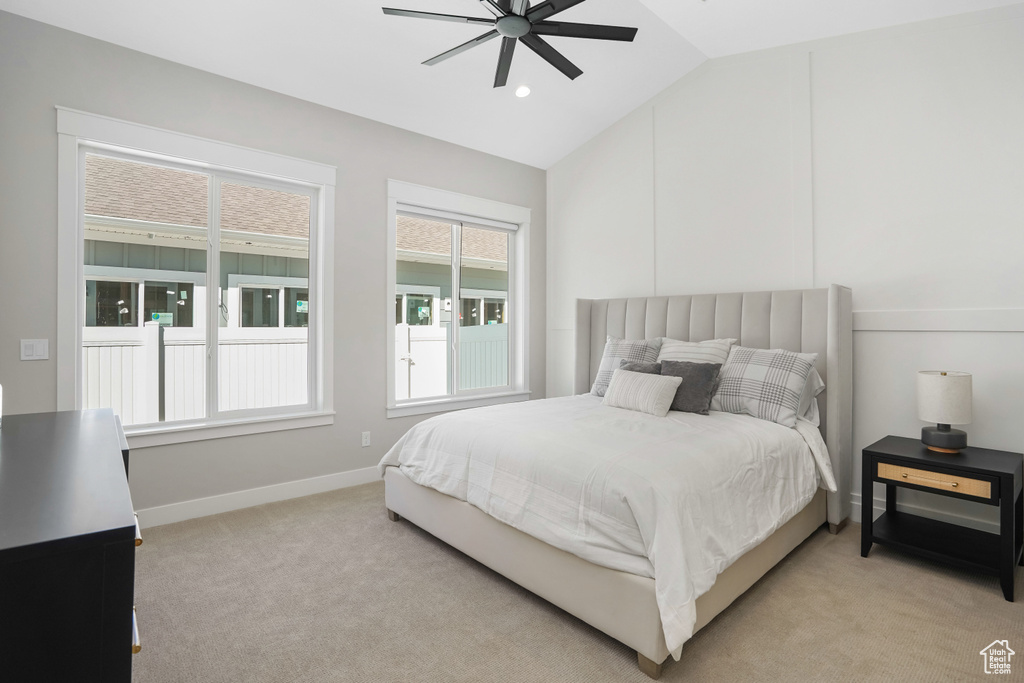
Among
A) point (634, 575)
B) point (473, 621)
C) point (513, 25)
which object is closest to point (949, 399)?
point (634, 575)

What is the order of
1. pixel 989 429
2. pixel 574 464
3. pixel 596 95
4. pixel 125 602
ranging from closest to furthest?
pixel 125 602 → pixel 574 464 → pixel 989 429 → pixel 596 95

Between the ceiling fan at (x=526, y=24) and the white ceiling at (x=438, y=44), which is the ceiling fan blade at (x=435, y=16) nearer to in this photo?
the ceiling fan at (x=526, y=24)

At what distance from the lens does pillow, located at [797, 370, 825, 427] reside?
2.93 m

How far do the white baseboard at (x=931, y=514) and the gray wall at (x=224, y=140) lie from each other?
3.09 meters

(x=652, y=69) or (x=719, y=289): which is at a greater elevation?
(x=652, y=69)

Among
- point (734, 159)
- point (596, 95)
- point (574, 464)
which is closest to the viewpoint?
point (574, 464)

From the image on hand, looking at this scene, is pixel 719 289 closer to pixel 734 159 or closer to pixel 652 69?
pixel 734 159

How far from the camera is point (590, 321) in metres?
4.39

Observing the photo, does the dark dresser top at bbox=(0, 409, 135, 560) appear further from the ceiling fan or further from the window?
the ceiling fan

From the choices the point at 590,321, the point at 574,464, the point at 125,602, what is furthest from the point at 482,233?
the point at 125,602

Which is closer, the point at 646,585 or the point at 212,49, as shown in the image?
the point at 646,585

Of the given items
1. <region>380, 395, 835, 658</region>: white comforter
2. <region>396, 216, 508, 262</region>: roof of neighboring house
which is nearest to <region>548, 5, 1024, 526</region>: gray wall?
<region>380, 395, 835, 658</region>: white comforter

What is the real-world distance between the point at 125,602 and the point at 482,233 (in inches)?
170

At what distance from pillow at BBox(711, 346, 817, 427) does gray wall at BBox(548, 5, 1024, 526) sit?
572 mm
